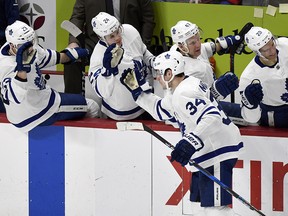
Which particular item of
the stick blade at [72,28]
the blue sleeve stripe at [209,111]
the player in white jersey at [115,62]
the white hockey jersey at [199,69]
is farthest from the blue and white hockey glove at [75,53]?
→ the blue sleeve stripe at [209,111]

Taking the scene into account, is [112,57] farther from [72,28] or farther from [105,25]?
[72,28]

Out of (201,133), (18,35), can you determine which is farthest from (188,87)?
Answer: (18,35)

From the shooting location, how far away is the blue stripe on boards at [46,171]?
8.02 metres

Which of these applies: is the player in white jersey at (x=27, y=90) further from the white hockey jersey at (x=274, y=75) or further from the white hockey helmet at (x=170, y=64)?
the white hockey jersey at (x=274, y=75)

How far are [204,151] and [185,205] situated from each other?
70 centimetres

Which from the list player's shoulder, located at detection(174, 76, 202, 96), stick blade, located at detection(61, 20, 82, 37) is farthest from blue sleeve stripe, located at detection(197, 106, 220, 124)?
stick blade, located at detection(61, 20, 82, 37)

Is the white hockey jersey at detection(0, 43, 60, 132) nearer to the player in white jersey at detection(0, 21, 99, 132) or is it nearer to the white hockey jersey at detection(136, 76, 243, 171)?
the player in white jersey at detection(0, 21, 99, 132)

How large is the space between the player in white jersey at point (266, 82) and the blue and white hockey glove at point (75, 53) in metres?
1.24

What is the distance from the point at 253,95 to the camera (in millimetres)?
7441

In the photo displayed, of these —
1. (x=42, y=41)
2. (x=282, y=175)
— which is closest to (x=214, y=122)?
(x=282, y=175)

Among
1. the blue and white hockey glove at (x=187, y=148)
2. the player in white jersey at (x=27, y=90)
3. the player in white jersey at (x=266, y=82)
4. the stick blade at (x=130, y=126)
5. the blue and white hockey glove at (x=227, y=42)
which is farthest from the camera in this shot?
the blue and white hockey glove at (x=227, y=42)

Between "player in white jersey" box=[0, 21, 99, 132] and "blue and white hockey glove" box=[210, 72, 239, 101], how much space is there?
1.13 meters

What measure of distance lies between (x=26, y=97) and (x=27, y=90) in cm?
7

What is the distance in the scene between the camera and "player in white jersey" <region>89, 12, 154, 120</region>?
7723 millimetres
